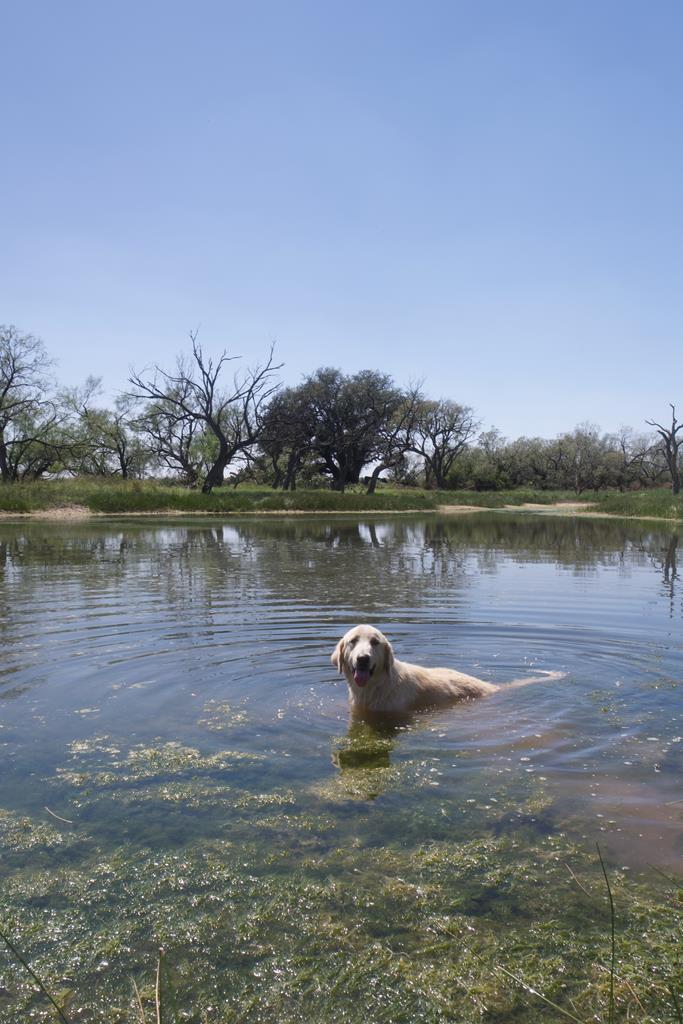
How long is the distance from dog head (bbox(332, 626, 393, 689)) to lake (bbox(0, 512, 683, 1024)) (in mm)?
536

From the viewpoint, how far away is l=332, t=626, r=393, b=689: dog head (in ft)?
26.1

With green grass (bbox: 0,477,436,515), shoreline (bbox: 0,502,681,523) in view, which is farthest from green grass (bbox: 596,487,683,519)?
green grass (bbox: 0,477,436,515)

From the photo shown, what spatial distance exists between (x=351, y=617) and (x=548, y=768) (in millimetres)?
7329

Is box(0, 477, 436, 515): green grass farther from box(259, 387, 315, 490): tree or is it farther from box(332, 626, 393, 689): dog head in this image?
box(332, 626, 393, 689): dog head

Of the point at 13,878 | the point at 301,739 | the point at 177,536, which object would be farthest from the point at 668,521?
the point at 13,878

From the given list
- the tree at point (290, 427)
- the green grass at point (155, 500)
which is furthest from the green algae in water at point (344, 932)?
the tree at point (290, 427)

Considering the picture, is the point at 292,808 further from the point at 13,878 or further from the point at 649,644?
the point at 649,644

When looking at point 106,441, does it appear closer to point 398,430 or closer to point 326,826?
point 398,430

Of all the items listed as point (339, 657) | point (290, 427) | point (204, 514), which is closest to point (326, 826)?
point (339, 657)

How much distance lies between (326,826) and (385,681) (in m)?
2.98

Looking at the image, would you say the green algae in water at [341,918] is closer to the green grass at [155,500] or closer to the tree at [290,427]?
the green grass at [155,500]

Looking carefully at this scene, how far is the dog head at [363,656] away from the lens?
7.95 m

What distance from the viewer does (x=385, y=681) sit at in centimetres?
839

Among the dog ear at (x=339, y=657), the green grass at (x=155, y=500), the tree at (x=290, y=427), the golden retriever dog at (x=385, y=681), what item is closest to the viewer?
the golden retriever dog at (x=385, y=681)
